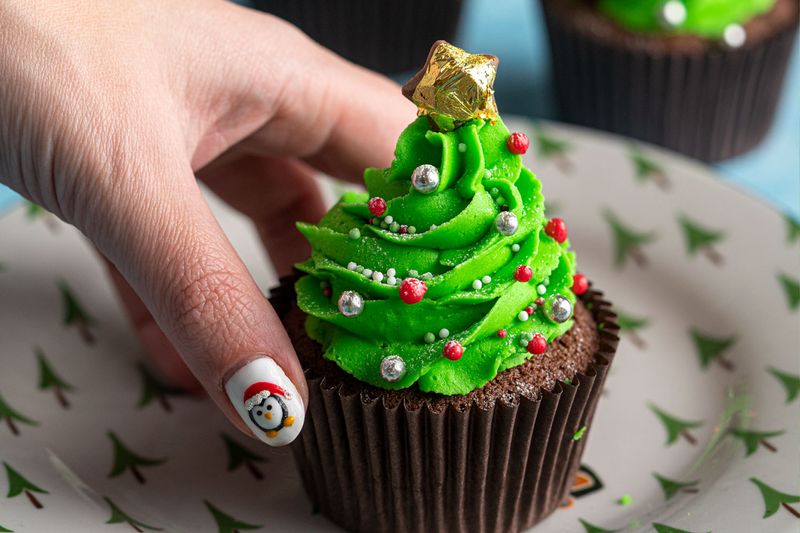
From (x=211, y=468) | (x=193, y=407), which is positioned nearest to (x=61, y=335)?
(x=193, y=407)

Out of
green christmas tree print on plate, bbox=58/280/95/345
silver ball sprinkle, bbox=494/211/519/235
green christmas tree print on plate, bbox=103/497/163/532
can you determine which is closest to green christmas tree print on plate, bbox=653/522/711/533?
silver ball sprinkle, bbox=494/211/519/235

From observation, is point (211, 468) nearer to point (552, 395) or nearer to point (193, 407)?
point (193, 407)

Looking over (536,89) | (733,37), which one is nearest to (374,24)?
(536,89)

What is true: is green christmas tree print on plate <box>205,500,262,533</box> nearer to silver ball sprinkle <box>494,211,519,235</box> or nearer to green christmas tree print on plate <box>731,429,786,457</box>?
silver ball sprinkle <box>494,211,519,235</box>

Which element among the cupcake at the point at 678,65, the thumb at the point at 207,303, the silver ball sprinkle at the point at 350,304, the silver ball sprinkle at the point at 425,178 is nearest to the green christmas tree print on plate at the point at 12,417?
the thumb at the point at 207,303

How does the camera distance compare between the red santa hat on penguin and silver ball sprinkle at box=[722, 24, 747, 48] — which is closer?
the red santa hat on penguin

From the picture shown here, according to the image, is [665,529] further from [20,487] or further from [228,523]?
[20,487]
